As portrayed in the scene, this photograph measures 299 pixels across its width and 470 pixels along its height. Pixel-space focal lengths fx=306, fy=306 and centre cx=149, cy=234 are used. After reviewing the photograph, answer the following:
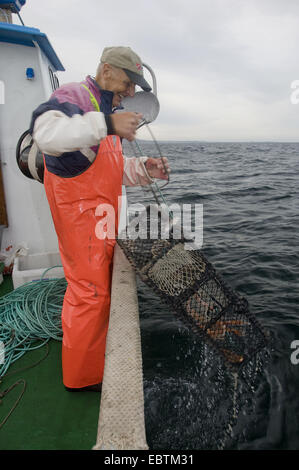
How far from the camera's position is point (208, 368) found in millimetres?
3143

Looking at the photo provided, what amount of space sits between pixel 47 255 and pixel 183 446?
278cm

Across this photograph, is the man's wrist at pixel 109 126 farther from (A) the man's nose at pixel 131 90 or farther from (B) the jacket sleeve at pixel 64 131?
(A) the man's nose at pixel 131 90

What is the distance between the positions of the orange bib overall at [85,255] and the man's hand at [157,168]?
0.44 m

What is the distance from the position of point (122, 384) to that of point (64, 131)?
1290mm

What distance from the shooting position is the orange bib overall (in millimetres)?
Result: 2055

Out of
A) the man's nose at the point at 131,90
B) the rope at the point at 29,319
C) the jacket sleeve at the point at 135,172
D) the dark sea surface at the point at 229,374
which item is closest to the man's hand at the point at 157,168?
the jacket sleeve at the point at 135,172

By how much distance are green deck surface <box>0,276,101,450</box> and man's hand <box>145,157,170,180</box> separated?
1816 mm

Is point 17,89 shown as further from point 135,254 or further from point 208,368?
point 208,368

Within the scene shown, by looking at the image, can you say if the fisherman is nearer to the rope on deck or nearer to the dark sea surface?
the rope on deck

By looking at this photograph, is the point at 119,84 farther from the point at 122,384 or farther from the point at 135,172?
the point at 122,384

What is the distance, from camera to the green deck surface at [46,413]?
6.56 feet

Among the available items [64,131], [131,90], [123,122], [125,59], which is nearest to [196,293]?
[123,122]

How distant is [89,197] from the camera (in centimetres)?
208
